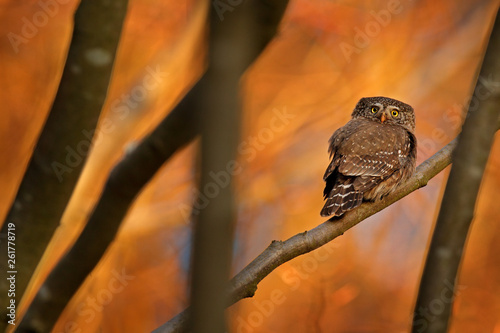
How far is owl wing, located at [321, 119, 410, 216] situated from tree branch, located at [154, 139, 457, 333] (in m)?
0.15

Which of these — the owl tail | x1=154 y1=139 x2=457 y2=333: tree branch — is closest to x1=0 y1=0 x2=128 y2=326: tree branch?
x1=154 y1=139 x2=457 y2=333: tree branch

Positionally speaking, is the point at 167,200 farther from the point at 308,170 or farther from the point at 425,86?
the point at 425,86

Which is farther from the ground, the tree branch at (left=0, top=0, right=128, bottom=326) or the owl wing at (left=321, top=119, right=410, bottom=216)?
the owl wing at (left=321, top=119, right=410, bottom=216)

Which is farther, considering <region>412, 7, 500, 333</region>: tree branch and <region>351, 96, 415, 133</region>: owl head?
<region>351, 96, 415, 133</region>: owl head

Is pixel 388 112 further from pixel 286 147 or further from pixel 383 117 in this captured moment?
pixel 286 147

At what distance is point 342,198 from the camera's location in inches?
137

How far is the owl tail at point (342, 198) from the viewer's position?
10.8ft

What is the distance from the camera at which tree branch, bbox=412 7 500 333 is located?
2242 millimetres

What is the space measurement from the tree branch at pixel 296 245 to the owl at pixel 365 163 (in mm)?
164

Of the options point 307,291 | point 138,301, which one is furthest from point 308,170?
point 138,301

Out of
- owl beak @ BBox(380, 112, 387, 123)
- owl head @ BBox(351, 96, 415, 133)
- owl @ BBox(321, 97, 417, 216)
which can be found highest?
owl head @ BBox(351, 96, 415, 133)

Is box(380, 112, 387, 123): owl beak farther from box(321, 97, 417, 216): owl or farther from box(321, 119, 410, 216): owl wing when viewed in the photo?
box(321, 119, 410, 216): owl wing

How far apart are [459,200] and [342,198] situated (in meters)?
1.14

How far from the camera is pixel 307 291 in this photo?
19.0 ft
